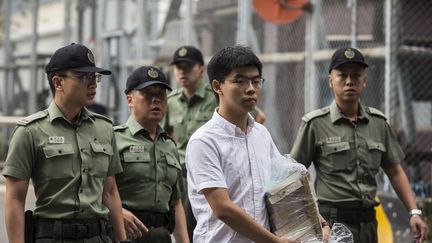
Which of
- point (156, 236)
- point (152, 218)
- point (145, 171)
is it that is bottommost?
point (156, 236)

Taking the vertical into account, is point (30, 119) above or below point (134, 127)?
above

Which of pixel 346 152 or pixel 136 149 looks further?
pixel 346 152

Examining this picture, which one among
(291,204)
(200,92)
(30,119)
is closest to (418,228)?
(291,204)

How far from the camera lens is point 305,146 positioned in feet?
21.2

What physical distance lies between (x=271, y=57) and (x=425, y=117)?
Answer: 1.80 meters

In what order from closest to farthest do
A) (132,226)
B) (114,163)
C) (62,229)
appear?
1. (62,229)
2. (114,163)
3. (132,226)

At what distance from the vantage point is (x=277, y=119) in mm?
10797

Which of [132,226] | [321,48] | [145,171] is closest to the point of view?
[132,226]

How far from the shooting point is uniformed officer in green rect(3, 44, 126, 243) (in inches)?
194

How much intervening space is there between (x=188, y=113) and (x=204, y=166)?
3768 mm

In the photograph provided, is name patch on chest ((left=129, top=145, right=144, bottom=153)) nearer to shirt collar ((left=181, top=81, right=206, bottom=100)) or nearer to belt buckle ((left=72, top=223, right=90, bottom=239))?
belt buckle ((left=72, top=223, right=90, bottom=239))

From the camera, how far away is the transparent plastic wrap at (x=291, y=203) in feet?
14.5

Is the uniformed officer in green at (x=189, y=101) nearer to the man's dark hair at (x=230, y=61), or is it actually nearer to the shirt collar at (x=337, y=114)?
Answer: the shirt collar at (x=337, y=114)

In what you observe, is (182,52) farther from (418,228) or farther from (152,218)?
(418,228)
